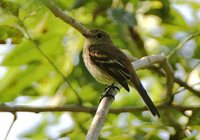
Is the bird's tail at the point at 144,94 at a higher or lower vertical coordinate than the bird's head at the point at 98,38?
higher

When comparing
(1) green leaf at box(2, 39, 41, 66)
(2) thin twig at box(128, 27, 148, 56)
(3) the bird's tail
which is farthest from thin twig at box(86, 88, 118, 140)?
(2) thin twig at box(128, 27, 148, 56)

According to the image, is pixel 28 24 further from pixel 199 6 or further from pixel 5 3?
pixel 199 6

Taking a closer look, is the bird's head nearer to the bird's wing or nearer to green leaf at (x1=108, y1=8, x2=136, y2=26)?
the bird's wing

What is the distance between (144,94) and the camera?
5480 mm

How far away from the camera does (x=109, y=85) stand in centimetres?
569

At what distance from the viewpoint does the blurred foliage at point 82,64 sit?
5.01 m

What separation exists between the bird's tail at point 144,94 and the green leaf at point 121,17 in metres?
0.71

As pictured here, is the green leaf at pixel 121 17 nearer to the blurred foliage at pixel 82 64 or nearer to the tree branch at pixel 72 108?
the blurred foliage at pixel 82 64

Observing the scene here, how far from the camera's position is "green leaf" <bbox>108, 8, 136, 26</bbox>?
484 cm

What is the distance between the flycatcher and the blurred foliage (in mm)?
146

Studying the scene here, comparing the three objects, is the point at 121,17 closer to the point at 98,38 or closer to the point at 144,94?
the point at 144,94

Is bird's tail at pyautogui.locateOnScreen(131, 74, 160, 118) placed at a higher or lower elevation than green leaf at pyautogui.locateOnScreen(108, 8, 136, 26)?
lower

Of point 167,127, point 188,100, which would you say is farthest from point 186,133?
point 188,100

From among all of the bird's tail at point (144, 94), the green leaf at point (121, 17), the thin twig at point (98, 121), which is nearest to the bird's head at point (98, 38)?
the bird's tail at point (144, 94)
